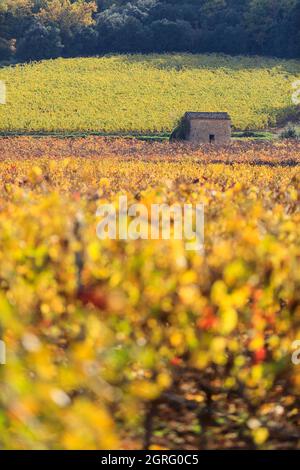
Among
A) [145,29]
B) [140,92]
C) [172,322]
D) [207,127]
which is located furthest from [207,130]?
[172,322]

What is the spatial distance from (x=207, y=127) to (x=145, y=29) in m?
43.7

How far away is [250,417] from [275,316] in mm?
888

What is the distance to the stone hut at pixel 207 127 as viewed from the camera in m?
57.4

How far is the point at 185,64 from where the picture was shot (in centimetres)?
9250

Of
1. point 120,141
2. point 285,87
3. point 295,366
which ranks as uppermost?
point 285,87

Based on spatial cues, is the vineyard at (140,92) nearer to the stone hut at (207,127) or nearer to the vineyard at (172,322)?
the stone hut at (207,127)

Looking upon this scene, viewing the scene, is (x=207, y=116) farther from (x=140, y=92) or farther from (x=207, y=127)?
(x=140, y=92)

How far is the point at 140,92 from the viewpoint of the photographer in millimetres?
82562

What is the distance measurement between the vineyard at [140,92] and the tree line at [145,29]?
10.9 feet

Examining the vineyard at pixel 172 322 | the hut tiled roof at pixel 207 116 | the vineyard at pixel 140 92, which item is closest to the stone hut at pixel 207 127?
the hut tiled roof at pixel 207 116

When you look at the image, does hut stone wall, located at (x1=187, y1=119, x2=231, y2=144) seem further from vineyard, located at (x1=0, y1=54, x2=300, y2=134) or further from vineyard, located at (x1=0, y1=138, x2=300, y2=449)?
vineyard, located at (x1=0, y1=138, x2=300, y2=449)

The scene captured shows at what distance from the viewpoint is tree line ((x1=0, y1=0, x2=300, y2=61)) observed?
318 ft

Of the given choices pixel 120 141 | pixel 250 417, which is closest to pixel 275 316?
pixel 250 417
